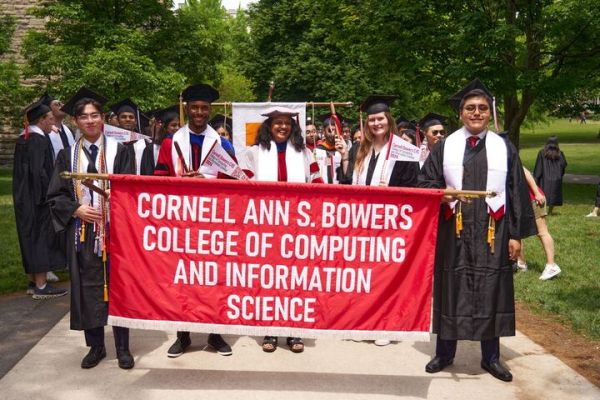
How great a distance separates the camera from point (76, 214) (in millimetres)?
5406

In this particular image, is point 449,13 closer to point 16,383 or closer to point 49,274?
point 49,274

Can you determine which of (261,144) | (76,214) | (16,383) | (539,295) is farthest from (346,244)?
(539,295)

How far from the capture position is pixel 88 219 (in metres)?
5.39

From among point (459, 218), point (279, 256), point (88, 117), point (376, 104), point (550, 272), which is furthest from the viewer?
point (550, 272)

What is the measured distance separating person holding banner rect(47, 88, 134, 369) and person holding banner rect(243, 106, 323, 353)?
1.19 m

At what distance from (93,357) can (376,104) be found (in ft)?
10.5

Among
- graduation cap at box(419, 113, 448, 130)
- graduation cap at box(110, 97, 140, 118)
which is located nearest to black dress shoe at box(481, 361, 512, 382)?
graduation cap at box(419, 113, 448, 130)

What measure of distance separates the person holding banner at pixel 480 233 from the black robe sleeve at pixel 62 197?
289 cm

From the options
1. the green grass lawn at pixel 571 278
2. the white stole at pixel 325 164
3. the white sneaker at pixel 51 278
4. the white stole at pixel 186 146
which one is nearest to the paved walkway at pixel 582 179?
the green grass lawn at pixel 571 278

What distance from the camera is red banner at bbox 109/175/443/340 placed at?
4.90 m

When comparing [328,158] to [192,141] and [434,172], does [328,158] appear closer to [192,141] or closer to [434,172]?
[192,141]

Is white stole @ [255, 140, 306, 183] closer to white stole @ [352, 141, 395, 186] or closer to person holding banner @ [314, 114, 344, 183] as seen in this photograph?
white stole @ [352, 141, 395, 186]

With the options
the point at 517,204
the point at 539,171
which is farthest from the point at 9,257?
the point at 539,171

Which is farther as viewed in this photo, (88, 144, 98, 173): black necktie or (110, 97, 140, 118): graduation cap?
(110, 97, 140, 118): graduation cap
